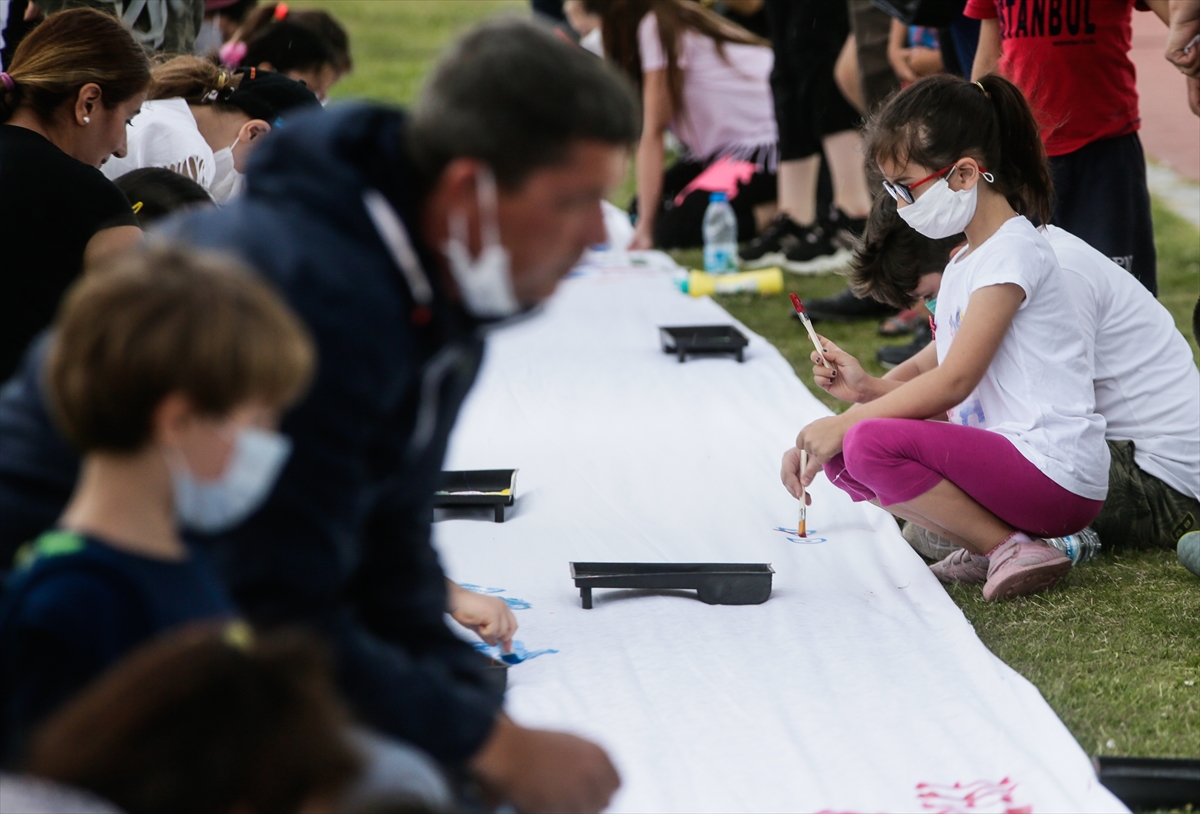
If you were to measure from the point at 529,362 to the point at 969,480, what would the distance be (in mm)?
1918

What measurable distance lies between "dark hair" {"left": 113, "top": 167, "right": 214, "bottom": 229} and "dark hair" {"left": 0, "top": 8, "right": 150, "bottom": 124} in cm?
22

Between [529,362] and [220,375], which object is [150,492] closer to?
[220,375]

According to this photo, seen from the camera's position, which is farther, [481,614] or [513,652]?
[513,652]

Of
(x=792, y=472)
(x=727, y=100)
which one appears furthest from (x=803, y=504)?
(x=727, y=100)

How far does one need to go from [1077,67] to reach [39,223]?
7.30ft

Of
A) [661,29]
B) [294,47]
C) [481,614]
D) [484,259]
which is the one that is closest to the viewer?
[484,259]

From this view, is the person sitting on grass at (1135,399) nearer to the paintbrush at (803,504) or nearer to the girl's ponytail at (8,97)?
the paintbrush at (803,504)

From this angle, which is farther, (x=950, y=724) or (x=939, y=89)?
(x=939, y=89)

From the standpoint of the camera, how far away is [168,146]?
9.54 ft

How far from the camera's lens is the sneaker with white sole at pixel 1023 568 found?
223 cm

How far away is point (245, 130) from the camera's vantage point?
301 cm

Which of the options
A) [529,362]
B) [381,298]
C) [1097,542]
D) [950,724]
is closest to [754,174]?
[529,362]

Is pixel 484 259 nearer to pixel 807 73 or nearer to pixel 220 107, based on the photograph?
pixel 220 107

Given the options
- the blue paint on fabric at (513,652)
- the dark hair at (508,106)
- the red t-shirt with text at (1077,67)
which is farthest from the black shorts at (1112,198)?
the dark hair at (508,106)
